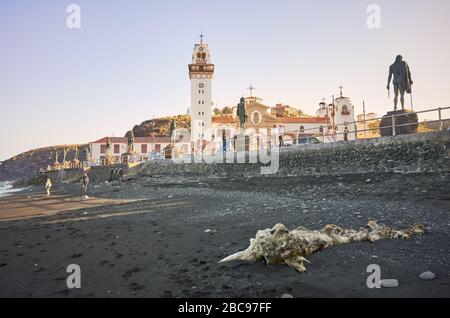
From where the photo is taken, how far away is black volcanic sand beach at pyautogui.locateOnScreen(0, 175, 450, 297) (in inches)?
147

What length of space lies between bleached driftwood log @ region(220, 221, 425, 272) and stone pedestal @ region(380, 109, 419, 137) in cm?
929

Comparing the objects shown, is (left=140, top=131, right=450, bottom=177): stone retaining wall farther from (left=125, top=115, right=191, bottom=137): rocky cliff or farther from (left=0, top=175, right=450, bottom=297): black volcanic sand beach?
(left=125, top=115, right=191, bottom=137): rocky cliff

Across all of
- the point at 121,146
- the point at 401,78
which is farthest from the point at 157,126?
the point at 401,78

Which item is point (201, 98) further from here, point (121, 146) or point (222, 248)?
point (222, 248)

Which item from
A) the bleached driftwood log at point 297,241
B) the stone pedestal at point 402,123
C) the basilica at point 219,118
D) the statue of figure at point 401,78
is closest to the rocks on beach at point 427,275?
the bleached driftwood log at point 297,241

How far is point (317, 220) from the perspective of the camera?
22.8 feet

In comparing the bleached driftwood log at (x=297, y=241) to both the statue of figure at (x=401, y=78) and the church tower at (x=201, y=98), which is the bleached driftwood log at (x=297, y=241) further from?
the church tower at (x=201, y=98)

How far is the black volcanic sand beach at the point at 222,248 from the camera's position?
3729 millimetres

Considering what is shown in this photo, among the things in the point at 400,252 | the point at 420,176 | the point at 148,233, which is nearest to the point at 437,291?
the point at 400,252

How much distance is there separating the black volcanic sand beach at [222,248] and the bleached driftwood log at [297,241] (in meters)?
0.16

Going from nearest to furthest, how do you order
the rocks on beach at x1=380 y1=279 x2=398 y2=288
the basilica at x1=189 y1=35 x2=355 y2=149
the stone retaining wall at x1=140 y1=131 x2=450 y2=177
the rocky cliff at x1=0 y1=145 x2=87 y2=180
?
the rocks on beach at x1=380 y1=279 x2=398 y2=288, the stone retaining wall at x1=140 y1=131 x2=450 y2=177, the basilica at x1=189 y1=35 x2=355 y2=149, the rocky cliff at x1=0 y1=145 x2=87 y2=180

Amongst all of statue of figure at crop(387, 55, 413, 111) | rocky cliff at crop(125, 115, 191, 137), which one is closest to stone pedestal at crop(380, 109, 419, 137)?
statue of figure at crop(387, 55, 413, 111)
